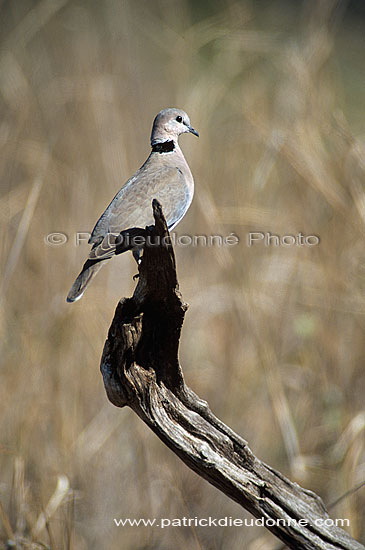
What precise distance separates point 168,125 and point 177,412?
1265mm

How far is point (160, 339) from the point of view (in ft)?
7.00

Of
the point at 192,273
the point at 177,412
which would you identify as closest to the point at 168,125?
the point at 177,412

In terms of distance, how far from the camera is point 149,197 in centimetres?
256

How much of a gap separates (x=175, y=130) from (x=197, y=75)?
83.2 inches

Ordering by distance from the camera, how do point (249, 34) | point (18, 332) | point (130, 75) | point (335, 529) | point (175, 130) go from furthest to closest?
point (130, 75)
point (249, 34)
point (18, 332)
point (175, 130)
point (335, 529)

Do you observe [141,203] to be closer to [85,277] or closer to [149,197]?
[149,197]

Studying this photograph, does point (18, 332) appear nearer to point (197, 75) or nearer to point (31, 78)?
point (31, 78)

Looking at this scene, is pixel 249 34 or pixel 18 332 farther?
pixel 249 34

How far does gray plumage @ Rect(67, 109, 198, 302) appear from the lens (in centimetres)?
242

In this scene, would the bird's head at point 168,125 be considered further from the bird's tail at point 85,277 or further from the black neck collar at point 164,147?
the bird's tail at point 85,277

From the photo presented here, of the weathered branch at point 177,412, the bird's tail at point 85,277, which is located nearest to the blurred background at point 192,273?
the bird's tail at point 85,277

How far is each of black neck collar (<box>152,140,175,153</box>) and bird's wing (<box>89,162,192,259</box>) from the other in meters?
0.10

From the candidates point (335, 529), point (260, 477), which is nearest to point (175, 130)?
point (260, 477)

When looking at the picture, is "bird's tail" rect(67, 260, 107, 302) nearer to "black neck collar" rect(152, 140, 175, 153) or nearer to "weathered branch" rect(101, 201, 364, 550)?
"weathered branch" rect(101, 201, 364, 550)
